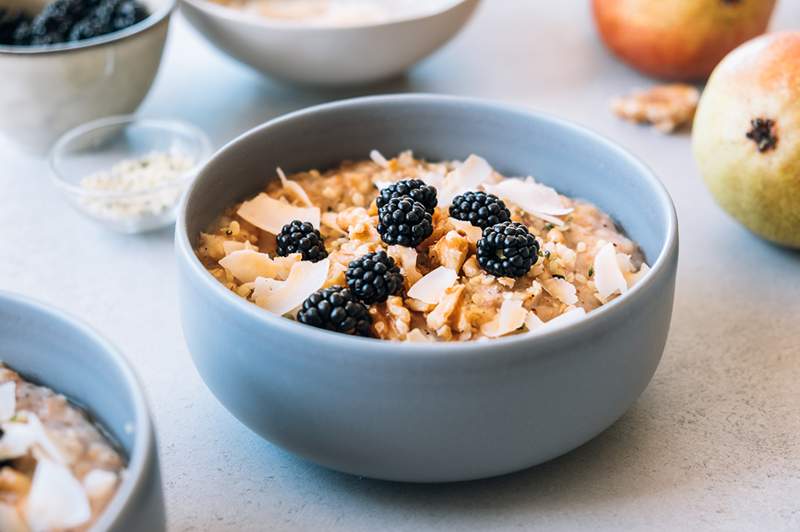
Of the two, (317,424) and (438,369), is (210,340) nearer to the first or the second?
(317,424)

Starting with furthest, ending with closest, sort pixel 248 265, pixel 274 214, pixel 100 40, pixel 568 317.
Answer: pixel 100 40
pixel 274 214
pixel 248 265
pixel 568 317

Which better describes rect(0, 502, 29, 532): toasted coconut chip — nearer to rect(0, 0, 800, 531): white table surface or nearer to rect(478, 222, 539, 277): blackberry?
rect(0, 0, 800, 531): white table surface

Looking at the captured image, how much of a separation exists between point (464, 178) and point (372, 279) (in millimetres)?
324

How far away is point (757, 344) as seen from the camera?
1454mm

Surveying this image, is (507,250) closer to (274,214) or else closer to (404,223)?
(404,223)

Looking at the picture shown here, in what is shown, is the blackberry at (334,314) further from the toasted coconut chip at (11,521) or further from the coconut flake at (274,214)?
the toasted coconut chip at (11,521)

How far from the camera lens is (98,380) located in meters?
1.04

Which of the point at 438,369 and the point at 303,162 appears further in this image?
the point at 303,162

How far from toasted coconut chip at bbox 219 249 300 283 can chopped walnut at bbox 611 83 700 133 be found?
976 mm

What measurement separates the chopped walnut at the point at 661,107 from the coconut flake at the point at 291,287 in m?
0.98

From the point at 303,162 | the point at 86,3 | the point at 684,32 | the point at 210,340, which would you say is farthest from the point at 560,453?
the point at 86,3

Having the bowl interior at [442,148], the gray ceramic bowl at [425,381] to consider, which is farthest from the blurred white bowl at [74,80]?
the gray ceramic bowl at [425,381]

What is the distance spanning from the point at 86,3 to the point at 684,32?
1.19 metres

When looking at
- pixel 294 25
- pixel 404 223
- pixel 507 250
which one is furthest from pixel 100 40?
pixel 507 250
